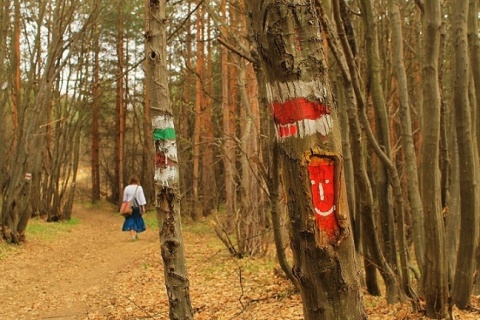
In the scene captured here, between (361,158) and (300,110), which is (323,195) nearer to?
(300,110)

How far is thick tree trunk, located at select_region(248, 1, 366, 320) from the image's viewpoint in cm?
179

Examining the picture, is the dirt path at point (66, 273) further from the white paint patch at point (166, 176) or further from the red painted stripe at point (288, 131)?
the red painted stripe at point (288, 131)

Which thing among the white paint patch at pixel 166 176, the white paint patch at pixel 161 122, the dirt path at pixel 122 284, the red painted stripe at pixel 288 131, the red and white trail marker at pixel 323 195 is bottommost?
the dirt path at pixel 122 284

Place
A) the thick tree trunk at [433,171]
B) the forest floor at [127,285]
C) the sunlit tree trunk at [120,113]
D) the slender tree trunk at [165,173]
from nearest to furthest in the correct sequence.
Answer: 1. the slender tree trunk at [165,173]
2. the thick tree trunk at [433,171]
3. the forest floor at [127,285]
4. the sunlit tree trunk at [120,113]

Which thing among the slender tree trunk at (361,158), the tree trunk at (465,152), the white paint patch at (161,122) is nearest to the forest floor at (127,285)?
the slender tree trunk at (361,158)

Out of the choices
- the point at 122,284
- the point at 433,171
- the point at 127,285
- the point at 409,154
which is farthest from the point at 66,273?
the point at 433,171

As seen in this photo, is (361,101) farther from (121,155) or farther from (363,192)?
(121,155)

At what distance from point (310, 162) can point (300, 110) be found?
0.20 meters

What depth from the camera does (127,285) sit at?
8.39 meters

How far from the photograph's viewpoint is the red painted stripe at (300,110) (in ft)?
5.99

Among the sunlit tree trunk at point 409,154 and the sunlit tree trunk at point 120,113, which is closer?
the sunlit tree trunk at point 409,154

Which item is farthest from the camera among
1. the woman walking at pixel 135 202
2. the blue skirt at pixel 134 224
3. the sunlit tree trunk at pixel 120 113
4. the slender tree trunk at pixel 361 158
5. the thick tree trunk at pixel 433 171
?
the sunlit tree trunk at pixel 120 113

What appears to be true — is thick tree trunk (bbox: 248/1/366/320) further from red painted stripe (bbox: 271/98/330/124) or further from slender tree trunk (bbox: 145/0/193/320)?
slender tree trunk (bbox: 145/0/193/320)

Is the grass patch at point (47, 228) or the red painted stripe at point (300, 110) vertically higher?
the red painted stripe at point (300, 110)
